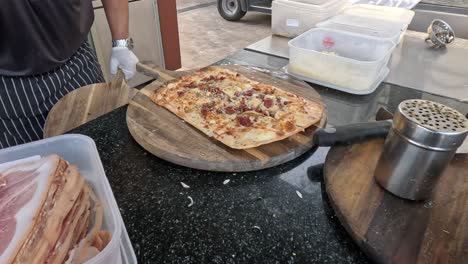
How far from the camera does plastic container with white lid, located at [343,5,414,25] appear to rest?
141 centimetres

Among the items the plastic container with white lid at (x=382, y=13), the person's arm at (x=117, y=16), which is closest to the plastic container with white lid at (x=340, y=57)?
the plastic container with white lid at (x=382, y=13)

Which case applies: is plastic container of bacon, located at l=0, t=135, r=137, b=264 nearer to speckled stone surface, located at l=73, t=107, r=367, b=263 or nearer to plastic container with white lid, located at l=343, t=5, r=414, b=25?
speckled stone surface, located at l=73, t=107, r=367, b=263

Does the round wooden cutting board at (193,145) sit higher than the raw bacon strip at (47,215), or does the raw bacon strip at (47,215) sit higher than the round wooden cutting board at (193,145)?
the raw bacon strip at (47,215)

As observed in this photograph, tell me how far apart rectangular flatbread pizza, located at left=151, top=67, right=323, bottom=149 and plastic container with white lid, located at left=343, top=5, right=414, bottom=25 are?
795 millimetres

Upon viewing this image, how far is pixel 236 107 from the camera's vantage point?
94 centimetres

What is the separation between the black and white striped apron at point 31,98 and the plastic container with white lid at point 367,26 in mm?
1017

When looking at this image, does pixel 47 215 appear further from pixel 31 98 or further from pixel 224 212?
pixel 31 98

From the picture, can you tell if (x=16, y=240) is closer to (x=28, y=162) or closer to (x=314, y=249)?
(x=28, y=162)

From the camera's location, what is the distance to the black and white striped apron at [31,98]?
3.46 ft

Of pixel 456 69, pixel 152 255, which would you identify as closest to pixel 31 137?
pixel 152 255

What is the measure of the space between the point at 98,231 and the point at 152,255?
0.45 ft

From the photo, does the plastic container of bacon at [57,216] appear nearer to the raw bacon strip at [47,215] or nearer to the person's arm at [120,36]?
the raw bacon strip at [47,215]

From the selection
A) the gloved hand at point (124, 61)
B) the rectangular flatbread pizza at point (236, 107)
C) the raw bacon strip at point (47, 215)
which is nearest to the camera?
the raw bacon strip at point (47, 215)

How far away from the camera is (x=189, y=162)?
724mm
